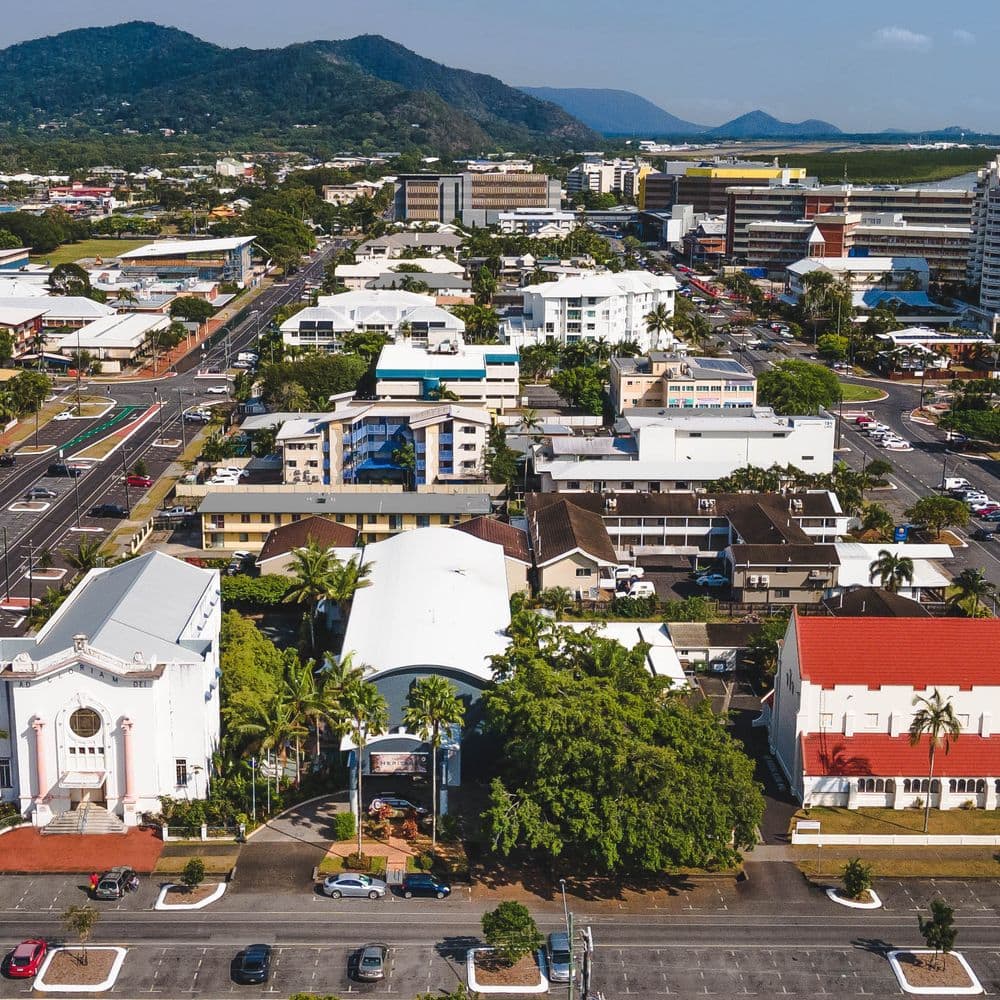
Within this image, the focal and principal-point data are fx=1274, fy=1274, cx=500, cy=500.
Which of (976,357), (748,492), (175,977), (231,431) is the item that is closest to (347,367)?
(231,431)

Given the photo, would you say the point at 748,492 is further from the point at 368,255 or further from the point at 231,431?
the point at 368,255

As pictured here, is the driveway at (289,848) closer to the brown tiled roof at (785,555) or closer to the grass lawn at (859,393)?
the brown tiled roof at (785,555)

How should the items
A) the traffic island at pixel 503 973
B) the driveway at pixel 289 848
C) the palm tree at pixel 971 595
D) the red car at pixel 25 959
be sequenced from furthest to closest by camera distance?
1. the palm tree at pixel 971 595
2. the driveway at pixel 289 848
3. the red car at pixel 25 959
4. the traffic island at pixel 503 973

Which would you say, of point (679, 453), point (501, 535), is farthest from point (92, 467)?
point (679, 453)

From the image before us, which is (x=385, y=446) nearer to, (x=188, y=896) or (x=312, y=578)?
(x=312, y=578)

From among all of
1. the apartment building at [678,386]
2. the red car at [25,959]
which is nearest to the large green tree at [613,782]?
the red car at [25,959]
